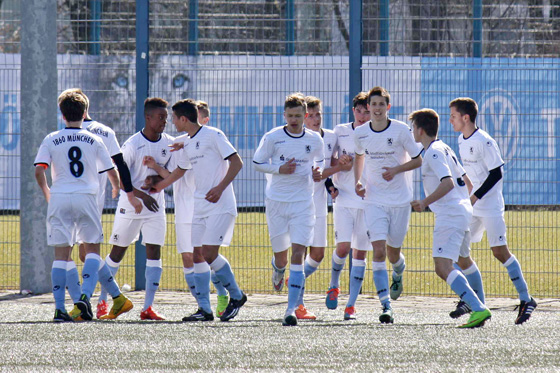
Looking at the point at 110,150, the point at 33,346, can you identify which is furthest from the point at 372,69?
the point at 33,346

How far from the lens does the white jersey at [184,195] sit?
934 cm

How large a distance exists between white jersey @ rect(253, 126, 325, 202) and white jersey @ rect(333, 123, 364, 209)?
1059 mm

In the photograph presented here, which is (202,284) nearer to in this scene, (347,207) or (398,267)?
(347,207)

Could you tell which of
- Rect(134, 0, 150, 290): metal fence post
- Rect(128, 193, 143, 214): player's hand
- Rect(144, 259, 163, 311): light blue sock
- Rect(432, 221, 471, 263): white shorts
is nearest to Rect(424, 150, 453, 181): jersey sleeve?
Rect(432, 221, 471, 263): white shorts

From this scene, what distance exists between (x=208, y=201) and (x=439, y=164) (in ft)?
6.82

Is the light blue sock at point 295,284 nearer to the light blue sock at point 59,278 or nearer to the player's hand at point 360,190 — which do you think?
the player's hand at point 360,190

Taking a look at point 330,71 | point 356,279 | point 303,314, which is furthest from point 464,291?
point 330,71

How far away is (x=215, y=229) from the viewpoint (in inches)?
344

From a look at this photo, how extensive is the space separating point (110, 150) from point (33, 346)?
2535 mm

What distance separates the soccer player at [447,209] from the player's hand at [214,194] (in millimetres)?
1714

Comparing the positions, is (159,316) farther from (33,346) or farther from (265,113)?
(265,113)

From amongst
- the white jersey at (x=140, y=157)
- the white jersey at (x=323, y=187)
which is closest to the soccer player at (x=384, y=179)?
the white jersey at (x=323, y=187)

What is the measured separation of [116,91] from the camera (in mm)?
12047

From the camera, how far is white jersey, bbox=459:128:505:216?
29.3 feet
